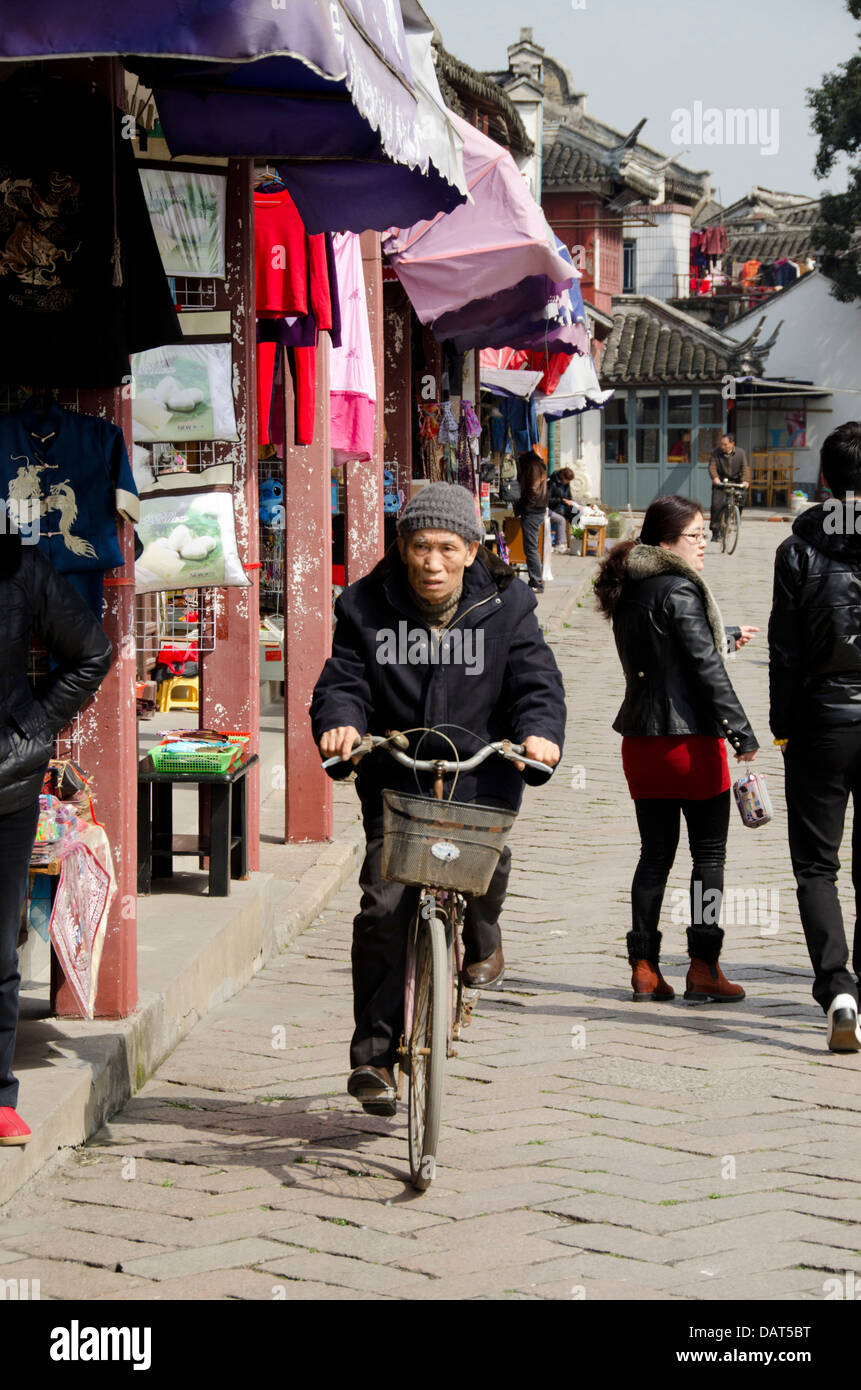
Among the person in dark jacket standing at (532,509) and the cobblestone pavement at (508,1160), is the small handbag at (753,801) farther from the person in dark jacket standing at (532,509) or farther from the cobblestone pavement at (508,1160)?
the person in dark jacket standing at (532,509)

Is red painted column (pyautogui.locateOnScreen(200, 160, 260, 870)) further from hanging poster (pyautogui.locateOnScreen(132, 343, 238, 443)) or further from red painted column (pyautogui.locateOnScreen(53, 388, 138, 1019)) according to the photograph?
red painted column (pyautogui.locateOnScreen(53, 388, 138, 1019))

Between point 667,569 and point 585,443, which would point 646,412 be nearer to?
point 585,443

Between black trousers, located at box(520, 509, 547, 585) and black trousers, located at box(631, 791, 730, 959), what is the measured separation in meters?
16.0

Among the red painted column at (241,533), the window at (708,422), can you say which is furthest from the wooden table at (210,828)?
the window at (708,422)

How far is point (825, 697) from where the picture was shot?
6047 mm

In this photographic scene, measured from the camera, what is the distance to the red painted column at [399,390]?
543 inches

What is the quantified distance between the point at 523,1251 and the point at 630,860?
5.20 metres

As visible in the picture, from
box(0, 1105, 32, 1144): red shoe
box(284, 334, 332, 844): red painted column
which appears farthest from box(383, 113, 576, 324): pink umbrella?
box(0, 1105, 32, 1144): red shoe

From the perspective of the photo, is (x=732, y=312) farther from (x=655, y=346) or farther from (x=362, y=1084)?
(x=362, y=1084)

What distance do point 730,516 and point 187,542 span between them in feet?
74.0

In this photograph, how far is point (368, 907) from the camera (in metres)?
4.92

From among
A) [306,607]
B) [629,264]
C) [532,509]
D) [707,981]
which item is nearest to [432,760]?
[707,981]

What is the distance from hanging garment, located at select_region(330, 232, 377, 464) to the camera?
9.98 metres

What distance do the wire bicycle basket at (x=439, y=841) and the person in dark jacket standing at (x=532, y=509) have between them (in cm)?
1822
